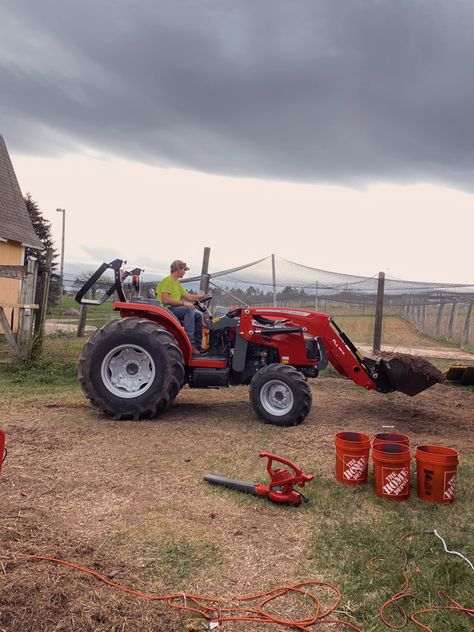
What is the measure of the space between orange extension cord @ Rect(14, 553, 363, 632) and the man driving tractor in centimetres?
430

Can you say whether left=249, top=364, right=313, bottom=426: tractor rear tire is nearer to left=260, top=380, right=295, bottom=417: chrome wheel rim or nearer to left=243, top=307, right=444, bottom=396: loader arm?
left=260, top=380, right=295, bottom=417: chrome wheel rim

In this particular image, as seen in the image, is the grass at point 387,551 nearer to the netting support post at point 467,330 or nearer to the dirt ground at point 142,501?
the dirt ground at point 142,501

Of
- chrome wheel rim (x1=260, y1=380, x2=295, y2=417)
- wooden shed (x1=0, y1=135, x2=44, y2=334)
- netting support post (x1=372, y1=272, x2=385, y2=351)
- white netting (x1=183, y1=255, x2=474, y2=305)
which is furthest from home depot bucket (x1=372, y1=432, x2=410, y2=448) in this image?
wooden shed (x1=0, y1=135, x2=44, y2=334)

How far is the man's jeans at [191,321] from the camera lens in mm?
7199

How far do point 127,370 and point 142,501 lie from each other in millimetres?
2817

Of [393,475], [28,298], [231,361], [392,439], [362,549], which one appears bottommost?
[362,549]

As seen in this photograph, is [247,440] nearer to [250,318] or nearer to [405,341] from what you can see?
[250,318]

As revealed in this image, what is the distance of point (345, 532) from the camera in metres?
3.68

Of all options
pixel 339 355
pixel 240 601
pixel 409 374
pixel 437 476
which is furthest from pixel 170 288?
pixel 240 601

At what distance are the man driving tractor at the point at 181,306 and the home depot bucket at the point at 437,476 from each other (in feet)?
11.7

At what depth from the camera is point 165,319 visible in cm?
693

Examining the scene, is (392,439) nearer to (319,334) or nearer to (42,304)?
(319,334)

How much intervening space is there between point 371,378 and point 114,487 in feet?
11.5

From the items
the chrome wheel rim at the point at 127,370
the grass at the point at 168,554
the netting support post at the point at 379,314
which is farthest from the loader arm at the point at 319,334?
the netting support post at the point at 379,314
